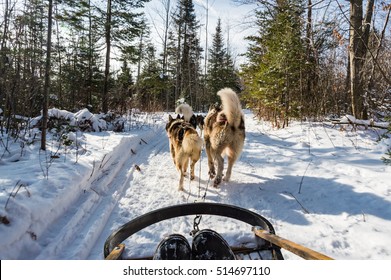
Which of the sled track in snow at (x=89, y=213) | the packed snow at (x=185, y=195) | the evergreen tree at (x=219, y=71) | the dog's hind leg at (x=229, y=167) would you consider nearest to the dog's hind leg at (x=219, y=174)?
the packed snow at (x=185, y=195)

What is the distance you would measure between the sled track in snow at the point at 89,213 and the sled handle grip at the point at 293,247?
6.51 ft

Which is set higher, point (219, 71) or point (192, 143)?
point (219, 71)

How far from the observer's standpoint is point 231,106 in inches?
186

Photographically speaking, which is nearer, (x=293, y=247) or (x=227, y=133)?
(x=293, y=247)

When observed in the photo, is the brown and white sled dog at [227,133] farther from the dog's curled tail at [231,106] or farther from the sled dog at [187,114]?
the sled dog at [187,114]

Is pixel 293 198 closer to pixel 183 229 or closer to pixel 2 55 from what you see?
pixel 183 229

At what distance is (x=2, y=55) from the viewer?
6535 mm

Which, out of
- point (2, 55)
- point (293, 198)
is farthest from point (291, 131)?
point (2, 55)

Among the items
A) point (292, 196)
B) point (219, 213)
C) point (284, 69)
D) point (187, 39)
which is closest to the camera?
point (219, 213)

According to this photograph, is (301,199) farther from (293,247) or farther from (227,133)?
(293,247)

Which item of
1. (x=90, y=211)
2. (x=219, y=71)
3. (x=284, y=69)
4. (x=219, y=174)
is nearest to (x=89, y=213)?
(x=90, y=211)

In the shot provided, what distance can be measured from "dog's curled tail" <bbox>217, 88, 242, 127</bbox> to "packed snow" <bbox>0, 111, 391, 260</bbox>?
1315 millimetres

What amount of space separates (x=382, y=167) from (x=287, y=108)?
544 centimetres

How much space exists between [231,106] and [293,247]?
3.36 meters
